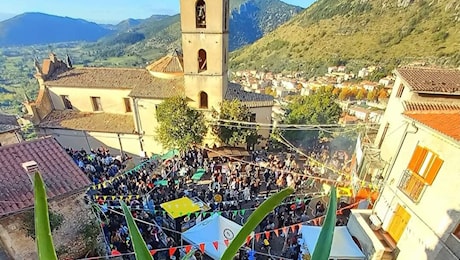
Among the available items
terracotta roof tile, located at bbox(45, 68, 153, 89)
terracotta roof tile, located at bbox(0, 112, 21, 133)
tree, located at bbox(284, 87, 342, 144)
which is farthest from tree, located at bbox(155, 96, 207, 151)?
tree, located at bbox(284, 87, 342, 144)

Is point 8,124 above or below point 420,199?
below

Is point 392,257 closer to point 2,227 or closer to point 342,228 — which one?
point 342,228

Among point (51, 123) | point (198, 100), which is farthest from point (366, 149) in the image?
point (51, 123)

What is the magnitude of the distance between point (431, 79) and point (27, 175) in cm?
1613

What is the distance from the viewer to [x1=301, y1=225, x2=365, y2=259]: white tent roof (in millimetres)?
9125

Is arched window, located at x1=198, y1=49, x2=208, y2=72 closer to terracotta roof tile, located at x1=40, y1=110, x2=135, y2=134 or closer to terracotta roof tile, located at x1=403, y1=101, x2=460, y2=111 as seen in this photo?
terracotta roof tile, located at x1=40, y1=110, x2=135, y2=134

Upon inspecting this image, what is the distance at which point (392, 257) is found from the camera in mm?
8852

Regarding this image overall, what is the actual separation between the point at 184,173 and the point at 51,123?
13665 mm

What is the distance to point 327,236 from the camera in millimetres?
1511

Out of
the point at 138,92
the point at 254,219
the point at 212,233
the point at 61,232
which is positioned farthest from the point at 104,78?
the point at 254,219

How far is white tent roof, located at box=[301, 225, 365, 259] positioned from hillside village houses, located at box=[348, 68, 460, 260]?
0.40 metres

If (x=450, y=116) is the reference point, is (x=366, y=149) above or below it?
below

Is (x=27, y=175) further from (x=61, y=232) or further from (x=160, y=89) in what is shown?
(x=160, y=89)

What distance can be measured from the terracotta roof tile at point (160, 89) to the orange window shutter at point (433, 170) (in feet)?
52.5
